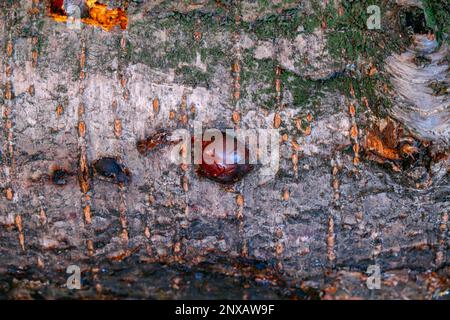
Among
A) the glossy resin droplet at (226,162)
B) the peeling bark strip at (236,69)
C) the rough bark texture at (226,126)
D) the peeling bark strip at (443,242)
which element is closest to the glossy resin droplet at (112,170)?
the rough bark texture at (226,126)

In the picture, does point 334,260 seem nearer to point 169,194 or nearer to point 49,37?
point 169,194

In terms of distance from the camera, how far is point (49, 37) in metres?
1.02

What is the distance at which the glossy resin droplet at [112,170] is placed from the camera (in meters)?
1.02

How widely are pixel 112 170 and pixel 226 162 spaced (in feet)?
0.80

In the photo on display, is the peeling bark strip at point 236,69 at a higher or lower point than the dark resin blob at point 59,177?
higher

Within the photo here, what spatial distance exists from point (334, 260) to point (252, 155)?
303 millimetres

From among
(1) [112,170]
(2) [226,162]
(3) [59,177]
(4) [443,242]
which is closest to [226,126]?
(2) [226,162]

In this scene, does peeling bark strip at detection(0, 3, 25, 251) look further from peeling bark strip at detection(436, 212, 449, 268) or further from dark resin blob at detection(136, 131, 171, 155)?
peeling bark strip at detection(436, 212, 449, 268)

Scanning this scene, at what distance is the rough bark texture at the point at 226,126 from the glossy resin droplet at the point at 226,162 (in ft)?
0.06

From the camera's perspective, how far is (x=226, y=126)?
102 centimetres

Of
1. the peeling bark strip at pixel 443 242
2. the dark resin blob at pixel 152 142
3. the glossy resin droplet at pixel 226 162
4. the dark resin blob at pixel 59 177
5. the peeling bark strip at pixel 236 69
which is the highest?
the peeling bark strip at pixel 236 69

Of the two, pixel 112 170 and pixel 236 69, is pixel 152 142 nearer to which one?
pixel 112 170

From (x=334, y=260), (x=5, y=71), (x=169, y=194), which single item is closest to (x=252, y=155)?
(x=169, y=194)

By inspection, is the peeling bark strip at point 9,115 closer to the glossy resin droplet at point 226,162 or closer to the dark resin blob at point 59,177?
the dark resin blob at point 59,177
